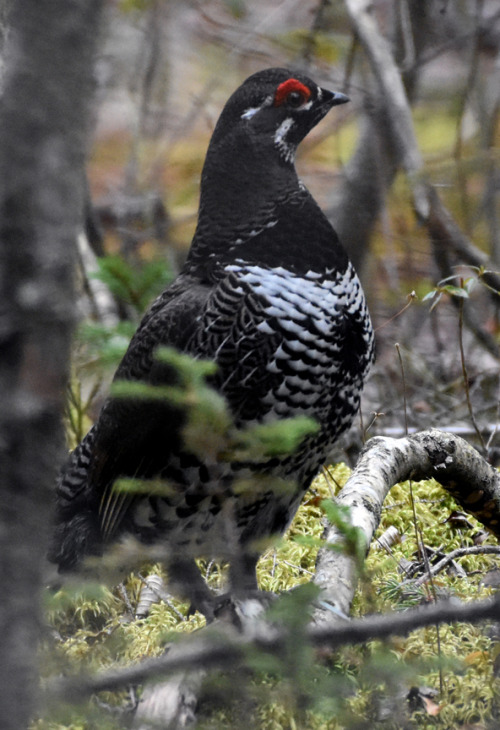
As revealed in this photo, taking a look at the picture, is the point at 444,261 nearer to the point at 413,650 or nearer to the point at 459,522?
the point at 459,522

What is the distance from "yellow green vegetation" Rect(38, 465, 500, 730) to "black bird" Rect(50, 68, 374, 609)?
0.37 metres

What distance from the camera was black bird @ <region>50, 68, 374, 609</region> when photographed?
112 inches

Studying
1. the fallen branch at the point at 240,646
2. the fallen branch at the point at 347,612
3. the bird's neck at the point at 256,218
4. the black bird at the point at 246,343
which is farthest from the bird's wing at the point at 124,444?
the fallen branch at the point at 240,646

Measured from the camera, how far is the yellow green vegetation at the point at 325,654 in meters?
1.41

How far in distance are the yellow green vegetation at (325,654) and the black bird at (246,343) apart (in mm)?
370

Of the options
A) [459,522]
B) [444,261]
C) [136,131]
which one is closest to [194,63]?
[136,131]

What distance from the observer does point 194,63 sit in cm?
936

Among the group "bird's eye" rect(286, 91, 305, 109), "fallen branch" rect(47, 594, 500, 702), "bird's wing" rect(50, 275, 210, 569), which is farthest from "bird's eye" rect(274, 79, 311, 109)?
"fallen branch" rect(47, 594, 500, 702)

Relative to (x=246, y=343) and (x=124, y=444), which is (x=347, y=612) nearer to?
(x=246, y=343)

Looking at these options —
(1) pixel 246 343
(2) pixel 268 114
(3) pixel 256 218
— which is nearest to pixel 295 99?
(2) pixel 268 114

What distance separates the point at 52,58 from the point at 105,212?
823cm

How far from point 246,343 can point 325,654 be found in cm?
106

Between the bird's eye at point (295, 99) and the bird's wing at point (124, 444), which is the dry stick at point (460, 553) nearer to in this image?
the bird's wing at point (124, 444)

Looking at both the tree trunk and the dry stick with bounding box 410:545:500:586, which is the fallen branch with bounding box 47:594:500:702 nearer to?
the tree trunk
